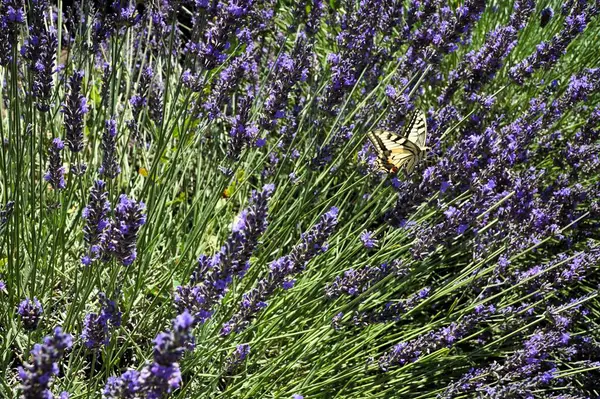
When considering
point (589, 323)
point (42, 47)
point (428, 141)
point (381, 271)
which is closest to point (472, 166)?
point (428, 141)

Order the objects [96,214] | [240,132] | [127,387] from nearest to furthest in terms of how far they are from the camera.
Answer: [127,387] → [96,214] → [240,132]

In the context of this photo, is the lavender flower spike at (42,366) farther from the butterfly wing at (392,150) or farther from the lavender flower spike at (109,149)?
the butterfly wing at (392,150)

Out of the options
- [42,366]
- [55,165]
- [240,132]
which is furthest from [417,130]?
[42,366]

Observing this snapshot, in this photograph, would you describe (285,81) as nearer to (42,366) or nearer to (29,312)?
(29,312)

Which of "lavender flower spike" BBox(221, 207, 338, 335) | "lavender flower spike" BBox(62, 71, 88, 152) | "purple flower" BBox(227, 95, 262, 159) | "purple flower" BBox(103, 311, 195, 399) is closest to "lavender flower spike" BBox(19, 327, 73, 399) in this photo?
"purple flower" BBox(103, 311, 195, 399)

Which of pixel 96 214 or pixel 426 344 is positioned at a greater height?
pixel 96 214

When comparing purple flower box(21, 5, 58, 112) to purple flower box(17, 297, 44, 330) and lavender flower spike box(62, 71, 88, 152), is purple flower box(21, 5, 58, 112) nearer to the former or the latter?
lavender flower spike box(62, 71, 88, 152)

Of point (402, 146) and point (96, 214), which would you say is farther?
point (402, 146)

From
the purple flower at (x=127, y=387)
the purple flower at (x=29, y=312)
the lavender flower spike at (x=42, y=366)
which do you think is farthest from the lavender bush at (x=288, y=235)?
the lavender flower spike at (x=42, y=366)
